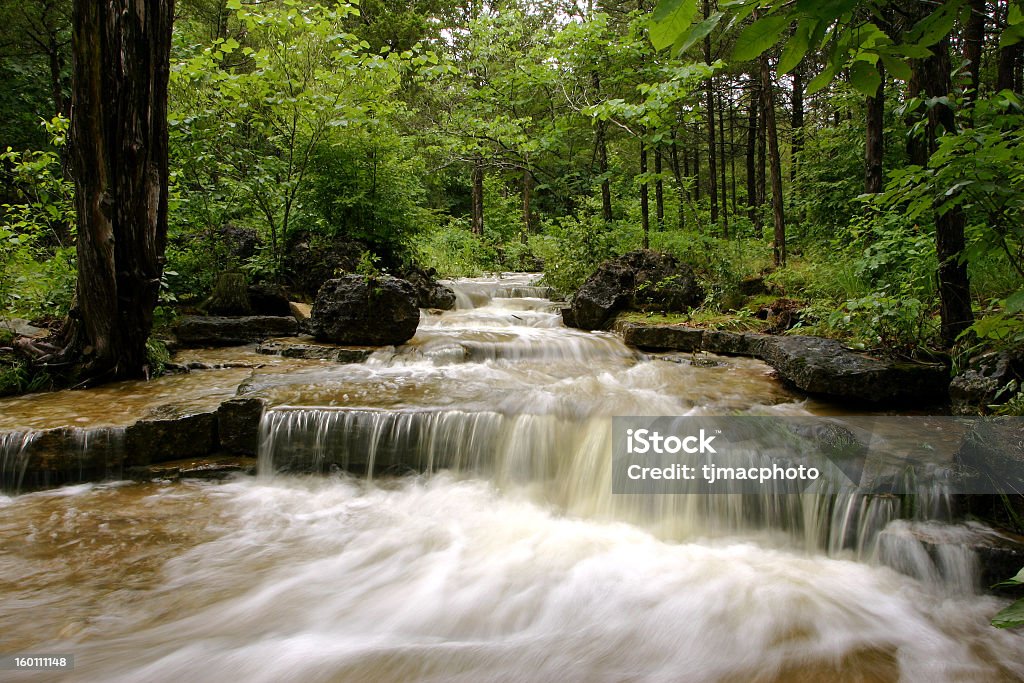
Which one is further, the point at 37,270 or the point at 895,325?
the point at 37,270

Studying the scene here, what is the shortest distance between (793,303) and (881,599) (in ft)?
17.2

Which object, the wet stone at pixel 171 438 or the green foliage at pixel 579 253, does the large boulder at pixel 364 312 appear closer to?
the wet stone at pixel 171 438

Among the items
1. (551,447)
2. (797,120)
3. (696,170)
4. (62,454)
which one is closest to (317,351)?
(62,454)

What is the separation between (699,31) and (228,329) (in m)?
8.03

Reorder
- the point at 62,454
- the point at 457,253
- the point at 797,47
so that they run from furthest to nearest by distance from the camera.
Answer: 1. the point at 457,253
2. the point at 62,454
3. the point at 797,47

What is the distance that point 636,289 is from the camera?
894 cm

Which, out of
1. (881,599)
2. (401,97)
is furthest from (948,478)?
(401,97)

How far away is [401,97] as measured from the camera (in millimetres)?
18062

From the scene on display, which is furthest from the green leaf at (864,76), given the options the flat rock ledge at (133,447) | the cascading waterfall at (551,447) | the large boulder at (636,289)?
the large boulder at (636,289)

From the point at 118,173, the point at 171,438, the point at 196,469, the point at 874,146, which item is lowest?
the point at 196,469

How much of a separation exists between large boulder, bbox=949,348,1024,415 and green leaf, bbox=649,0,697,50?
4.14 m

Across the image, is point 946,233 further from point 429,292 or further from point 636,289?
point 429,292

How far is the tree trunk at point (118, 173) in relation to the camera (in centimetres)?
496

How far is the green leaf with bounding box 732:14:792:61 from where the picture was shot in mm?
1232
